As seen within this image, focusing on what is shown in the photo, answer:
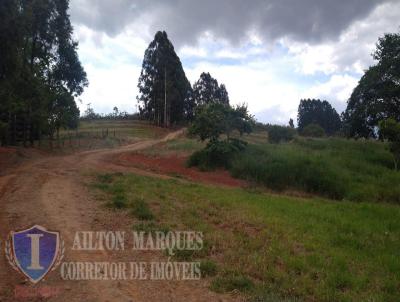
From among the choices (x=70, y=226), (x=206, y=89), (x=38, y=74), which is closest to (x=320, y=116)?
(x=206, y=89)

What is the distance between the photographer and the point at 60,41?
31.7 meters

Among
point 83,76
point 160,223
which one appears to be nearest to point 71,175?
point 160,223

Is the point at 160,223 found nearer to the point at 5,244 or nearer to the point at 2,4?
the point at 5,244

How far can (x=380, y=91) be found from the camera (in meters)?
29.2

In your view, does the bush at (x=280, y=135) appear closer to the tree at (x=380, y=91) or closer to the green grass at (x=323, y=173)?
the tree at (x=380, y=91)

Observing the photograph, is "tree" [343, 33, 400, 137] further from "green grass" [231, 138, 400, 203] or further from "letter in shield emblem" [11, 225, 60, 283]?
"letter in shield emblem" [11, 225, 60, 283]

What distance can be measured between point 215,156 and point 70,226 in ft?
49.0

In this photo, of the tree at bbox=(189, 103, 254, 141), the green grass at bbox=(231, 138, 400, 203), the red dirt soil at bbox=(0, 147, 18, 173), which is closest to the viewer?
the green grass at bbox=(231, 138, 400, 203)

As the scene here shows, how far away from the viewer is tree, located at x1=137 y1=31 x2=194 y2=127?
5384 cm

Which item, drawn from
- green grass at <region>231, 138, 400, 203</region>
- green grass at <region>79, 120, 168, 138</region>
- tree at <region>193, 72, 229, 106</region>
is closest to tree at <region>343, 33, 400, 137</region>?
green grass at <region>231, 138, 400, 203</region>

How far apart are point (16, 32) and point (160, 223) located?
484 inches

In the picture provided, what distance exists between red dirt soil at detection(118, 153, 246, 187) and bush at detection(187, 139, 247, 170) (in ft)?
1.90

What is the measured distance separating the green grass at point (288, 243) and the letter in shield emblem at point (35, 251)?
2304 mm

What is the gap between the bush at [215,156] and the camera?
22.2 m
